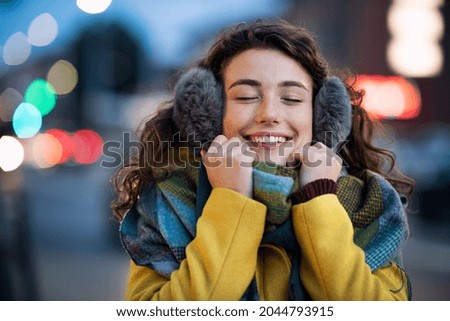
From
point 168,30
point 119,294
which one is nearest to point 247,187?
point 168,30

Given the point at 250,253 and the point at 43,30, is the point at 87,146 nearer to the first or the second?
the point at 43,30

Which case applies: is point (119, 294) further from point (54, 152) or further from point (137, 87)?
point (137, 87)

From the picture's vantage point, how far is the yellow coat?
1503 millimetres

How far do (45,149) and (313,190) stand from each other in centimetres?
117

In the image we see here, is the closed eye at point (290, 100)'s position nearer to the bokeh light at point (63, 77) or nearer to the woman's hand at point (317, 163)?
the woman's hand at point (317, 163)

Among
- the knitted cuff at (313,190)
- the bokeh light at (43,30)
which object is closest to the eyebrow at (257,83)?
the knitted cuff at (313,190)

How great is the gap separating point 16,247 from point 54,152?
404 millimetres

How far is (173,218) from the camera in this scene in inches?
63.6

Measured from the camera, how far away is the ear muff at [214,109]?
5.36 feet

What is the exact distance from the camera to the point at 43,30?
2.26m

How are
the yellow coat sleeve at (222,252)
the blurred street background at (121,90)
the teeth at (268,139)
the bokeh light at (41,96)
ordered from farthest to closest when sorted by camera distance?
1. the bokeh light at (41,96)
2. the blurred street background at (121,90)
3. the teeth at (268,139)
4. the yellow coat sleeve at (222,252)

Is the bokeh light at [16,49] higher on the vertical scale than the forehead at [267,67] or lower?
higher

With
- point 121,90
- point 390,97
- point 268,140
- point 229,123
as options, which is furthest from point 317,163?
point 121,90

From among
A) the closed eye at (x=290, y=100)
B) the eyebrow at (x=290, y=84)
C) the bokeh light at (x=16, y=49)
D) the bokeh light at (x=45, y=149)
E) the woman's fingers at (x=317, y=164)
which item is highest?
the bokeh light at (x=16, y=49)
